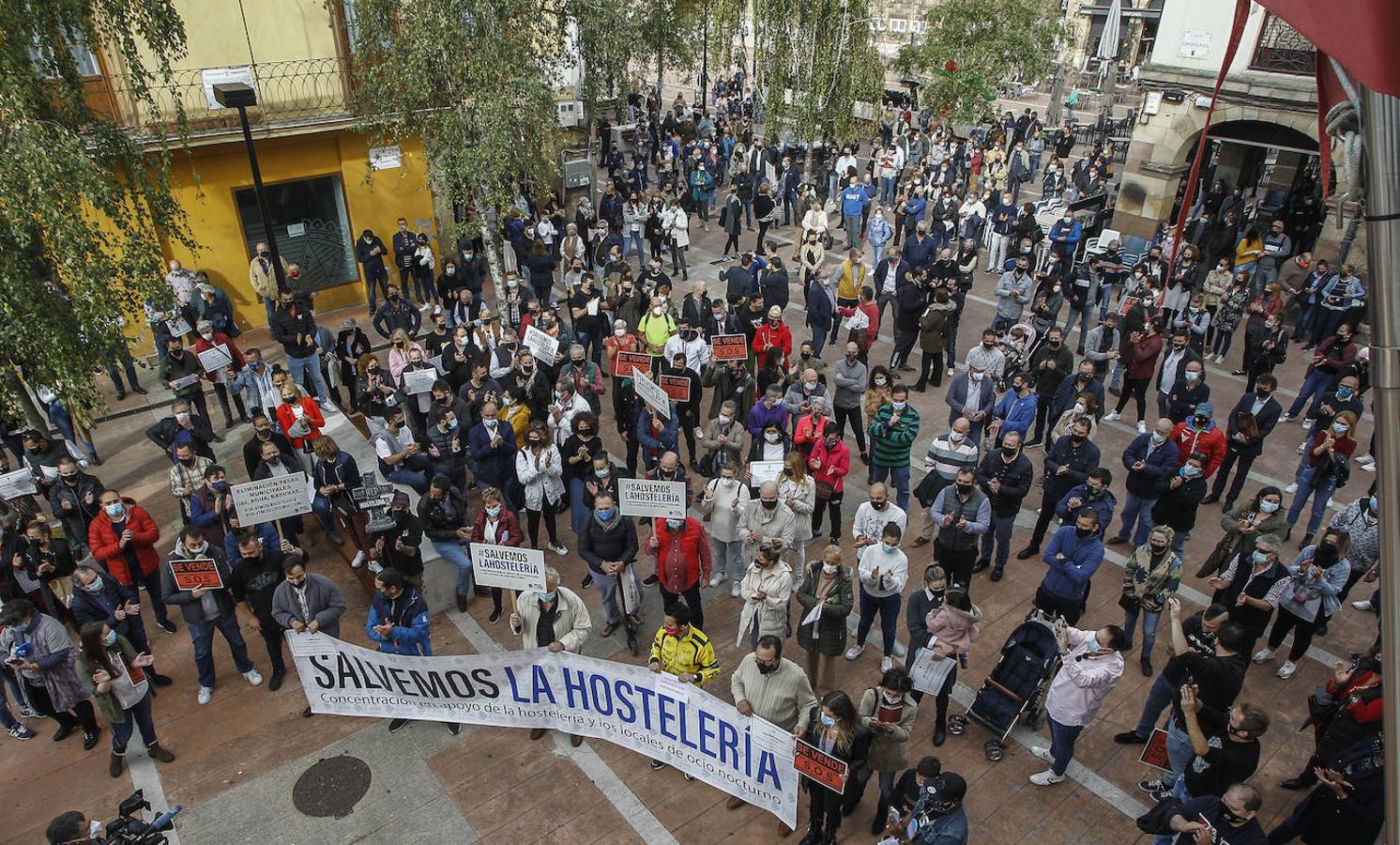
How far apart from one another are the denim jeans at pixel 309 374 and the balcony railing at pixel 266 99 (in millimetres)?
4805

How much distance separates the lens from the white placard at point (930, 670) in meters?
7.60

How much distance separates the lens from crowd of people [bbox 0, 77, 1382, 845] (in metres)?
7.14

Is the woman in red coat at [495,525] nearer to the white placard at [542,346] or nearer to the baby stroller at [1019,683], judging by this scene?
the white placard at [542,346]

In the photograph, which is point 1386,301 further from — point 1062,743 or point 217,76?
point 217,76

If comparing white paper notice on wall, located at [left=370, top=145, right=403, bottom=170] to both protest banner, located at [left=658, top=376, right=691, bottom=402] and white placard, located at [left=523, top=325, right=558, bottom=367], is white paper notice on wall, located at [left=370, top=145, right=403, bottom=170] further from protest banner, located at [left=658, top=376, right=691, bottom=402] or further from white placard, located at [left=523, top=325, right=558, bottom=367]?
protest banner, located at [left=658, top=376, right=691, bottom=402]

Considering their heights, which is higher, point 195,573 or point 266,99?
point 266,99

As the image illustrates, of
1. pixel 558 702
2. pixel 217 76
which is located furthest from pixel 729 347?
pixel 217 76

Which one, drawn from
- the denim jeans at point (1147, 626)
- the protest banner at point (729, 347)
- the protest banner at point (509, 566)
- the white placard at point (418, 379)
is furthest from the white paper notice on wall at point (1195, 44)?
the protest banner at point (509, 566)

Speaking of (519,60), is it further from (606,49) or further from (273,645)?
(273,645)

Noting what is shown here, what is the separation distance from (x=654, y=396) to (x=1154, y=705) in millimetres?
6175

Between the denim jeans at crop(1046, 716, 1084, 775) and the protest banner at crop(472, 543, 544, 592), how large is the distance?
4.46m

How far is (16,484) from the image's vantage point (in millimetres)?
10102

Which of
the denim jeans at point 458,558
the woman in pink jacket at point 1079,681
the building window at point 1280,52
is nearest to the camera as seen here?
the woman in pink jacket at point 1079,681

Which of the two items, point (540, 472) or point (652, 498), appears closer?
point (652, 498)
